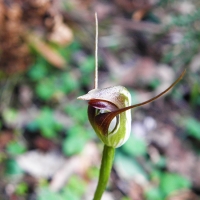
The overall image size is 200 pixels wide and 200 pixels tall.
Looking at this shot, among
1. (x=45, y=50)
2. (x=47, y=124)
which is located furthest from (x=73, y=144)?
(x=45, y=50)

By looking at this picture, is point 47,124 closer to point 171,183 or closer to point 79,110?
point 79,110

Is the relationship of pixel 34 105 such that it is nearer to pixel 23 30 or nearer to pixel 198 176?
pixel 23 30

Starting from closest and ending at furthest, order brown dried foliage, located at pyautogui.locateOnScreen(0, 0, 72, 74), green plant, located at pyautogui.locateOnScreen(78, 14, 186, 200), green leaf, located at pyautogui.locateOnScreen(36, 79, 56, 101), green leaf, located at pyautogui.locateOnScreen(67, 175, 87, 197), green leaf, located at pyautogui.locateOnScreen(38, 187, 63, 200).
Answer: green plant, located at pyautogui.locateOnScreen(78, 14, 186, 200), green leaf, located at pyautogui.locateOnScreen(38, 187, 63, 200), green leaf, located at pyautogui.locateOnScreen(67, 175, 87, 197), brown dried foliage, located at pyautogui.locateOnScreen(0, 0, 72, 74), green leaf, located at pyautogui.locateOnScreen(36, 79, 56, 101)

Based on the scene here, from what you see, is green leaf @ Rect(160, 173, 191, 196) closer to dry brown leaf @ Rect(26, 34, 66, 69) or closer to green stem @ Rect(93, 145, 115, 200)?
dry brown leaf @ Rect(26, 34, 66, 69)

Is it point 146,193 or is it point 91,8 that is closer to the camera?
point 146,193

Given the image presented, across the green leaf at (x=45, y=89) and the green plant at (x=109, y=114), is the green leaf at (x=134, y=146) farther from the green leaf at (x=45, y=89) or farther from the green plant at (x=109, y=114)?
the green plant at (x=109, y=114)

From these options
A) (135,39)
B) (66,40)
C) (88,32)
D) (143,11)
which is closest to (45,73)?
(66,40)

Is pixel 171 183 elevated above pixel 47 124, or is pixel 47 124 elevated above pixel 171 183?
pixel 47 124

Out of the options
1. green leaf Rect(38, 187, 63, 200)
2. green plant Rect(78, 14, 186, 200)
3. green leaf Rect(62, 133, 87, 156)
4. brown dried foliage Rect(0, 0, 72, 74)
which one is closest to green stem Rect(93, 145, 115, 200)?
green plant Rect(78, 14, 186, 200)
